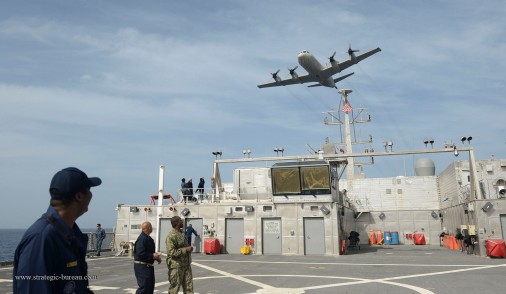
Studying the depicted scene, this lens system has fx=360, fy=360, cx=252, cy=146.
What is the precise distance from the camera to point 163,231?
2925cm

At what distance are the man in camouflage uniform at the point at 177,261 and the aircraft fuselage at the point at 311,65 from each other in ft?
101

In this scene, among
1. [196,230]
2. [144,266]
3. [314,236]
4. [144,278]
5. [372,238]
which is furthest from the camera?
[372,238]

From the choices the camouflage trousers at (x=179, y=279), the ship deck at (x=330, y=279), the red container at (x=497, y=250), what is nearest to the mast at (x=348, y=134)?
the red container at (x=497, y=250)

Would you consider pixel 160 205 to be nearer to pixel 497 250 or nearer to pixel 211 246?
pixel 211 246

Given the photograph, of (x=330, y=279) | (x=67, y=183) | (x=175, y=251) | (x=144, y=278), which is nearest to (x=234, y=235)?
(x=330, y=279)

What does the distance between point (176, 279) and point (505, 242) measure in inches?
941

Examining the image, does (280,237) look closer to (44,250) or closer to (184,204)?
(184,204)

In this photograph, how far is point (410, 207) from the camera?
40.1 meters

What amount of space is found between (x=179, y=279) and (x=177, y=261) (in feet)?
1.38

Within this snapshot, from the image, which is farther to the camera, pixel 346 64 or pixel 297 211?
pixel 346 64

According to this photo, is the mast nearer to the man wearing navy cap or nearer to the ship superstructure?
the ship superstructure

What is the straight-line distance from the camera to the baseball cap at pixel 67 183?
9.89 feet

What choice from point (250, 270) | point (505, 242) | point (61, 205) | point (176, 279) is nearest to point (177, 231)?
point (176, 279)

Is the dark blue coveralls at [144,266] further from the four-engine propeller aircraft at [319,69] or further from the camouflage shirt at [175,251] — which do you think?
→ the four-engine propeller aircraft at [319,69]
